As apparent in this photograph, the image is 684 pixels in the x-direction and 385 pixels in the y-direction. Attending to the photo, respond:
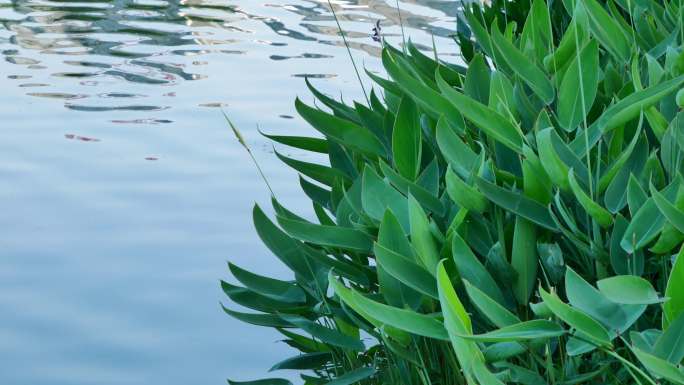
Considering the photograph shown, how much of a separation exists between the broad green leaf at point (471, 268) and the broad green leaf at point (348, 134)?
1.69ft

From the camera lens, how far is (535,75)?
177 cm

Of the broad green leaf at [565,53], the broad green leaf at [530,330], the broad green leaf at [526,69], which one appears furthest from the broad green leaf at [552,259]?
the broad green leaf at [565,53]

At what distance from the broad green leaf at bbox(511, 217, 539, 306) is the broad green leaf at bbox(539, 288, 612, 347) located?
254 mm

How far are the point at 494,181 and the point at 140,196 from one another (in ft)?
12.2

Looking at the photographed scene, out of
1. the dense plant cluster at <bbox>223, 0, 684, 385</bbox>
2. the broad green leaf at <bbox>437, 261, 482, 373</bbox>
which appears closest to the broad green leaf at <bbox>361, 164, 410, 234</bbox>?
the dense plant cluster at <bbox>223, 0, 684, 385</bbox>

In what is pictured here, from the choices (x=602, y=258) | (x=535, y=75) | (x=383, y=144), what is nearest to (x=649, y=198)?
(x=602, y=258)

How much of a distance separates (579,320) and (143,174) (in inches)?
170

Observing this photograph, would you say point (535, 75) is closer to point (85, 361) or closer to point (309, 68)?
point (85, 361)

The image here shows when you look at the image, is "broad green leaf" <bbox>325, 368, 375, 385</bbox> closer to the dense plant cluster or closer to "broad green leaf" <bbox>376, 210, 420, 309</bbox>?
the dense plant cluster

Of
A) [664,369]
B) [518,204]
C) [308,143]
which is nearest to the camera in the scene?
[664,369]

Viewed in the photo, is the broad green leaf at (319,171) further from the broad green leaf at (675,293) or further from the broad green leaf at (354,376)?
the broad green leaf at (675,293)

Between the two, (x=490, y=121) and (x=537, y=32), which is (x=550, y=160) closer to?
(x=490, y=121)

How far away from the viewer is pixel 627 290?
1301 millimetres

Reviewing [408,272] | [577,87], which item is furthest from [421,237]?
[577,87]
